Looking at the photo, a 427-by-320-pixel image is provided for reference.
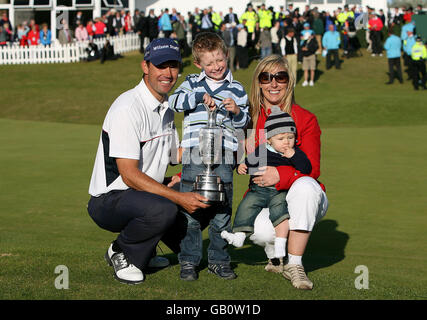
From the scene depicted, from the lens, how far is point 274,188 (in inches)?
221

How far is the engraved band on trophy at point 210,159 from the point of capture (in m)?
5.05

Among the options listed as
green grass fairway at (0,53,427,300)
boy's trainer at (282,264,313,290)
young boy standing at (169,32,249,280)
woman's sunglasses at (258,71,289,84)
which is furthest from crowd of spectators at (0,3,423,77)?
boy's trainer at (282,264,313,290)

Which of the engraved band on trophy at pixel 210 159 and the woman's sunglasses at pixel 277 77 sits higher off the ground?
the woman's sunglasses at pixel 277 77

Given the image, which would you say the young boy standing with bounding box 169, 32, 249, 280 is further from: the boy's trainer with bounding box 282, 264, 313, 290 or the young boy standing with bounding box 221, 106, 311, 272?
the boy's trainer with bounding box 282, 264, 313, 290

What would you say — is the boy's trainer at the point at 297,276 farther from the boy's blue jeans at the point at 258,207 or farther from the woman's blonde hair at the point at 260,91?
the woman's blonde hair at the point at 260,91

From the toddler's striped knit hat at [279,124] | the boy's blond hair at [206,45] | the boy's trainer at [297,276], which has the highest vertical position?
the boy's blond hair at [206,45]

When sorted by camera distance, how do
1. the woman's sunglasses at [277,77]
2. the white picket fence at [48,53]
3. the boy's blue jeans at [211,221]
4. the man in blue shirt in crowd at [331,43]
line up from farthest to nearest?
the white picket fence at [48,53]
the man in blue shirt in crowd at [331,43]
the woman's sunglasses at [277,77]
the boy's blue jeans at [211,221]

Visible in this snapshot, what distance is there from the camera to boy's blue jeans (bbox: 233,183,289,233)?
5.42 metres

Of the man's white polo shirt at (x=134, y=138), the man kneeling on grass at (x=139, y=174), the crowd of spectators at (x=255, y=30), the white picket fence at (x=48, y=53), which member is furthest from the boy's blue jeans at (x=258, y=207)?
the white picket fence at (x=48, y=53)

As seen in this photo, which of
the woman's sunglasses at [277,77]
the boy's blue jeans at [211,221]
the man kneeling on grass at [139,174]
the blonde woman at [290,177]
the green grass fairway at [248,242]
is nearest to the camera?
the green grass fairway at [248,242]

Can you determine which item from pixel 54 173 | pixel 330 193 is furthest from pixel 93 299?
pixel 54 173

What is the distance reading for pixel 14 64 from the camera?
35.2 metres

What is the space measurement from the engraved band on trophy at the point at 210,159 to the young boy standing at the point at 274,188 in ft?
1.06
